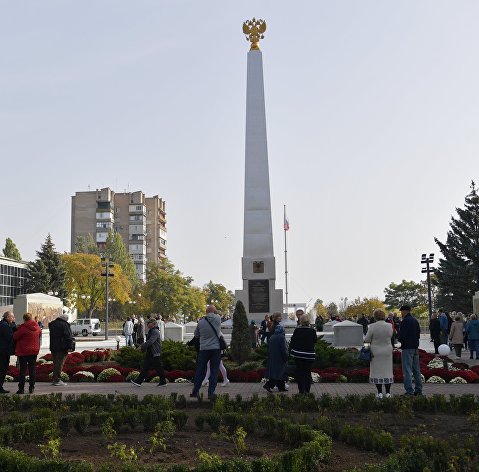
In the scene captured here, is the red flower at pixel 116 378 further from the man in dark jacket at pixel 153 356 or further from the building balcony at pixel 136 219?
the building balcony at pixel 136 219

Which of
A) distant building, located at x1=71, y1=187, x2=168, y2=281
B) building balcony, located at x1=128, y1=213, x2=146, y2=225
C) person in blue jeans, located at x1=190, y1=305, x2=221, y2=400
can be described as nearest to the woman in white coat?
person in blue jeans, located at x1=190, y1=305, x2=221, y2=400

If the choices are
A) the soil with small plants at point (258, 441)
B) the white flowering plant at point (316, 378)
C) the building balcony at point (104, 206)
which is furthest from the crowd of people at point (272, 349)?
the building balcony at point (104, 206)

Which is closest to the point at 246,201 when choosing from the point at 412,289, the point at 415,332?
the point at 415,332

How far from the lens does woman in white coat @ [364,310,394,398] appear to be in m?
12.0

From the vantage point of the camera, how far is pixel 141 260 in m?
126

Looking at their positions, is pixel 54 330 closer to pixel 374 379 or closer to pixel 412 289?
pixel 374 379

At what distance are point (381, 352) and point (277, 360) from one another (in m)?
2.30

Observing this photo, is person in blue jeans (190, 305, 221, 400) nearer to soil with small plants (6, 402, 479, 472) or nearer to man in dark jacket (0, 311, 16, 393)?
soil with small plants (6, 402, 479, 472)

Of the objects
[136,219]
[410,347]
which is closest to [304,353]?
[410,347]

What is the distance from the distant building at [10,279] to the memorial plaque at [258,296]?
39291 millimetres

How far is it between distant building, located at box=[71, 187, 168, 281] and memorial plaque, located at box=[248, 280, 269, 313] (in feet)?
286

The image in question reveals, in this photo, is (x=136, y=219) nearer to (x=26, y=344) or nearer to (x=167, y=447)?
(x=26, y=344)

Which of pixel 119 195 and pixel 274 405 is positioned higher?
pixel 119 195

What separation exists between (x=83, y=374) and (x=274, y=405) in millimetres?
7571
